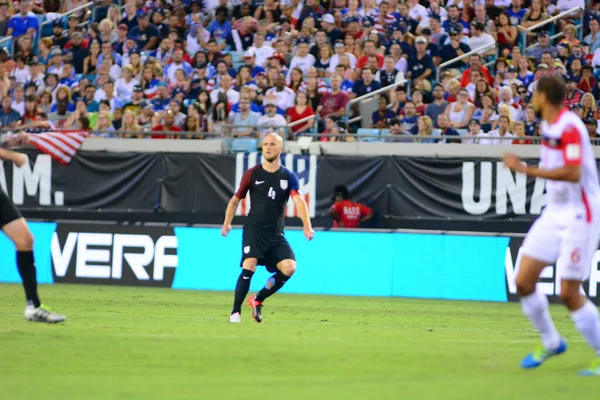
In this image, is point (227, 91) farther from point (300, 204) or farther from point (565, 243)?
point (565, 243)

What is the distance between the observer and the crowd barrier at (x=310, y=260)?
63.2 feet

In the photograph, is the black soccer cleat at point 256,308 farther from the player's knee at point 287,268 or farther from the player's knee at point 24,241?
the player's knee at point 24,241

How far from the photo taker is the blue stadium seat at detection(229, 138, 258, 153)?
71.8 feet

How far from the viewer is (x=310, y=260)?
65.6 feet

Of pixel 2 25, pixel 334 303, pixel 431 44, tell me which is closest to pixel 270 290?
pixel 334 303

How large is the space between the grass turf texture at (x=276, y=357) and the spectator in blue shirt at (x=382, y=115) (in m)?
7.66

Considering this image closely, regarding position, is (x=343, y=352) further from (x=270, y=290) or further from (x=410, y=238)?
(x=410, y=238)

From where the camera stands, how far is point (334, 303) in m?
17.4

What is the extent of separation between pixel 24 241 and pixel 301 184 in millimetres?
11041

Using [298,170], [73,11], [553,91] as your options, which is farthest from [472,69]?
[553,91]

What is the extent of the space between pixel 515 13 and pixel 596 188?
654 inches

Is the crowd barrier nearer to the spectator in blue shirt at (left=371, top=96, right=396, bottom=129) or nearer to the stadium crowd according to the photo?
the stadium crowd

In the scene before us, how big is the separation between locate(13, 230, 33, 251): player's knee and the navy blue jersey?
288 centimetres

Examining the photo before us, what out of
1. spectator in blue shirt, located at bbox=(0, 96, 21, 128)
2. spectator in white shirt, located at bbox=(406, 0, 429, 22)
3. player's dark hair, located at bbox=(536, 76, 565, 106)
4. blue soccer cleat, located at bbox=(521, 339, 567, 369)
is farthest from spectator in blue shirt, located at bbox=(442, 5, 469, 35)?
blue soccer cleat, located at bbox=(521, 339, 567, 369)
